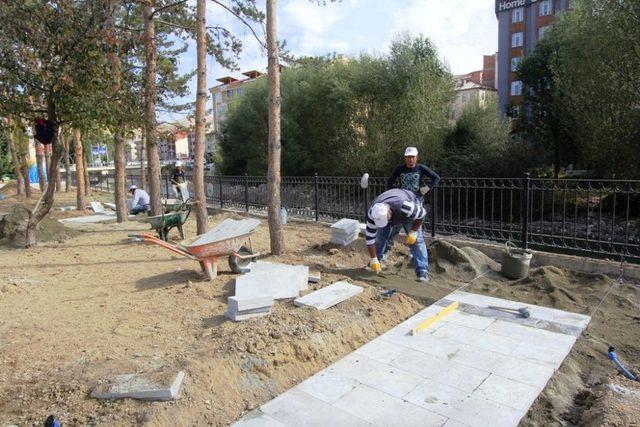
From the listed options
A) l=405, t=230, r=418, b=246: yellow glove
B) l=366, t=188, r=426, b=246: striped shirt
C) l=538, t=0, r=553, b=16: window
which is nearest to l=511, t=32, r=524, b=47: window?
l=538, t=0, r=553, b=16: window

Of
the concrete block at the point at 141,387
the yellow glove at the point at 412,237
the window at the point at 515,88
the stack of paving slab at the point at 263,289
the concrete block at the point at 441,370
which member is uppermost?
the window at the point at 515,88

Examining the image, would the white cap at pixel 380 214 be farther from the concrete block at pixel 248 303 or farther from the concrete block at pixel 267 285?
the concrete block at pixel 248 303

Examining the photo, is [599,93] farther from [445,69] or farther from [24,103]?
[24,103]

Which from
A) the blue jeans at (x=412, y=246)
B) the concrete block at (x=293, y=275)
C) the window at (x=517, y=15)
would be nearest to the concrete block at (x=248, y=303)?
the concrete block at (x=293, y=275)

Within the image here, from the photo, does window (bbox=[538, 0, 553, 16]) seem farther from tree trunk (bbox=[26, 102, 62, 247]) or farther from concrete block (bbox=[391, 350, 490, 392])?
concrete block (bbox=[391, 350, 490, 392])

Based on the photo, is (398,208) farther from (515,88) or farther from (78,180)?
(515,88)

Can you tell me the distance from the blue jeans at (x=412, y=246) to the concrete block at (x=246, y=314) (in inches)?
91.4

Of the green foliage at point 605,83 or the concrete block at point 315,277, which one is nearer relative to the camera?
the concrete block at point 315,277

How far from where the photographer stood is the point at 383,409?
10.2 ft

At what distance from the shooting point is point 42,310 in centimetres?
466

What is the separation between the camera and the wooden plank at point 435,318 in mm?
4352

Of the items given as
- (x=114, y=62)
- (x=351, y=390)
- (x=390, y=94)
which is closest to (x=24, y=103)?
(x=114, y=62)

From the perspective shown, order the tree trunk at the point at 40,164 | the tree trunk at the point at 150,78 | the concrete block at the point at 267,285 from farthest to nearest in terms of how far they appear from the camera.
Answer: the tree trunk at the point at 40,164 → the tree trunk at the point at 150,78 → the concrete block at the point at 267,285

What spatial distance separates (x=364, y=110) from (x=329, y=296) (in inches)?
648
